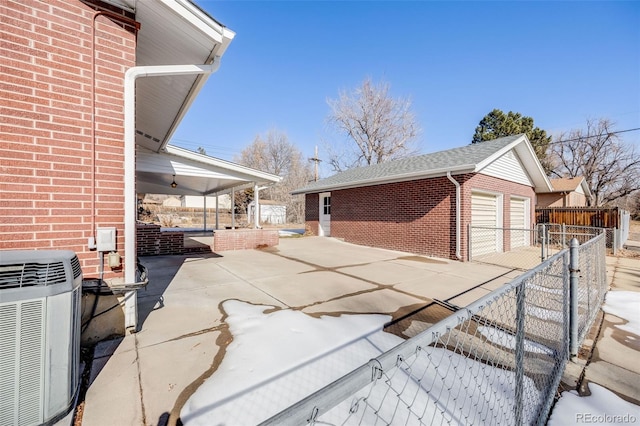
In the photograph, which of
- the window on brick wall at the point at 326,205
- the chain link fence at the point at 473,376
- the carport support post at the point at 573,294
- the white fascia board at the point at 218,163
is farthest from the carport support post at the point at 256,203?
the carport support post at the point at 573,294

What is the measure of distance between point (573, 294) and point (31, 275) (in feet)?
14.4

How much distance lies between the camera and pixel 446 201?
8766mm

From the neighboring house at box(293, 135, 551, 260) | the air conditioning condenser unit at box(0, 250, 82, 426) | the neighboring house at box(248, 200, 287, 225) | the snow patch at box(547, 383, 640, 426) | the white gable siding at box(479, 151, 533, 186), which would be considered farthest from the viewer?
the neighboring house at box(248, 200, 287, 225)

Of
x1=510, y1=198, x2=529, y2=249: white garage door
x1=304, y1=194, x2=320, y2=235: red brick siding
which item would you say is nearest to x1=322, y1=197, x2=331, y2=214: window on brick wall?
x1=304, y1=194, x2=320, y2=235: red brick siding

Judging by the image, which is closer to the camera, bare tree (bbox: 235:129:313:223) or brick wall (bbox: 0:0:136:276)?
brick wall (bbox: 0:0:136:276)

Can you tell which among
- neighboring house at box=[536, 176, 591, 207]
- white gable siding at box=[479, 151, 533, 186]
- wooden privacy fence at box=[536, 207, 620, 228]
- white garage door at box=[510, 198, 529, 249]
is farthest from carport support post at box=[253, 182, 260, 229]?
neighboring house at box=[536, 176, 591, 207]

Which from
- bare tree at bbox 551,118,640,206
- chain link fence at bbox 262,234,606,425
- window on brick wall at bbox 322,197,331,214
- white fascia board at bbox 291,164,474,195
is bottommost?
chain link fence at bbox 262,234,606,425

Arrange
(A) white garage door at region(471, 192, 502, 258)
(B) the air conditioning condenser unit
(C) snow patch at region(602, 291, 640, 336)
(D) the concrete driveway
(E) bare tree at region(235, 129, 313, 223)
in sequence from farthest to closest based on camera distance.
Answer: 1. (E) bare tree at region(235, 129, 313, 223)
2. (A) white garage door at region(471, 192, 502, 258)
3. (C) snow patch at region(602, 291, 640, 336)
4. (D) the concrete driveway
5. (B) the air conditioning condenser unit

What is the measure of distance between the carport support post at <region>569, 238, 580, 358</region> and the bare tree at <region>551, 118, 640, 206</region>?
3067cm

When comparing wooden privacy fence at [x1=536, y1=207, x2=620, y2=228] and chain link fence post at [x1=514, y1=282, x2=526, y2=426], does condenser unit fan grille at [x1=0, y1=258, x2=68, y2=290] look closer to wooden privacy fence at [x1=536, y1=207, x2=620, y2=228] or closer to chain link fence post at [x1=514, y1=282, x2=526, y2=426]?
chain link fence post at [x1=514, y1=282, x2=526, y2=426]

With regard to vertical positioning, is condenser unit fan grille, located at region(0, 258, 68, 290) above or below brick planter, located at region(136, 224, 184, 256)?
above

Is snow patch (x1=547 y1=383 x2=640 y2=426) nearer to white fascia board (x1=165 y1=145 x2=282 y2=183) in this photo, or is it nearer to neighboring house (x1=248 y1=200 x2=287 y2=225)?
white fascia board (x1=165 y1=145 x2=282 y2=183)

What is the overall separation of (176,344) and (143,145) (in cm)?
732

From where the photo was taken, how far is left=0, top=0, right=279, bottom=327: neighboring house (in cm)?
259
